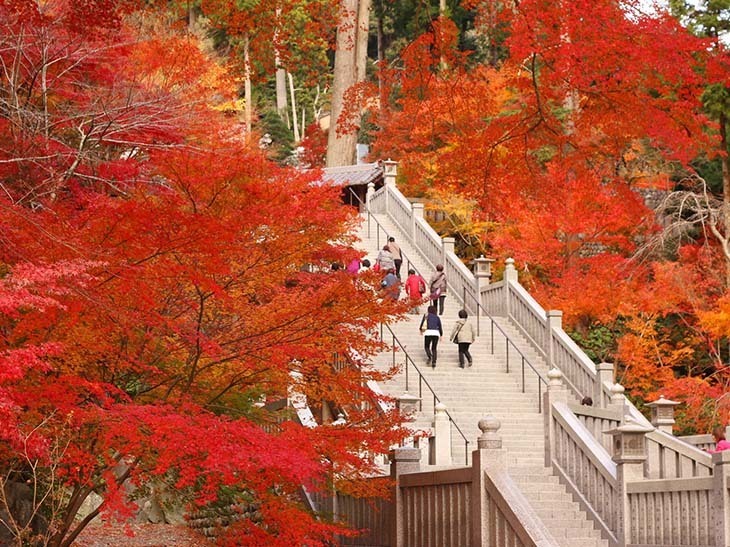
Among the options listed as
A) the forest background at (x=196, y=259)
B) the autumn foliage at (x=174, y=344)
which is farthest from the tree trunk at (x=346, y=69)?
the autumn foliage at (x=174, y=344)

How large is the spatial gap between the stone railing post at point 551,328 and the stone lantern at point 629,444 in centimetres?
961

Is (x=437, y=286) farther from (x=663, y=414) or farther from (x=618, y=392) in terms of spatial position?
(x=663, y=414)

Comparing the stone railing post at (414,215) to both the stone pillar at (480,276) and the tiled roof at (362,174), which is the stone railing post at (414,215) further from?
the stone pillar at (480,276)

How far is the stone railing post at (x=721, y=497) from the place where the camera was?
40.6 ft

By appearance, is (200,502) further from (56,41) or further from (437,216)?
(437,216)

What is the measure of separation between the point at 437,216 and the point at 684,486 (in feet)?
88.2

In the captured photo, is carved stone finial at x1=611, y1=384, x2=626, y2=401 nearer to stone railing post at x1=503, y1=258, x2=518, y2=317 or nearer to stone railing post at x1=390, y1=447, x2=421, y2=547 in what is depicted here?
stone railing post at x1=503, y1=258, x2=518, y2=317

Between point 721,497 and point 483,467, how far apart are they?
2.51 m

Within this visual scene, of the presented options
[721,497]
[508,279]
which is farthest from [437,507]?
[508,279]

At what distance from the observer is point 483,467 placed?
1305 centimetres

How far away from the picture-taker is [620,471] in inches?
574

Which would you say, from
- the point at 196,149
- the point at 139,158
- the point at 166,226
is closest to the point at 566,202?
the point at 139,158

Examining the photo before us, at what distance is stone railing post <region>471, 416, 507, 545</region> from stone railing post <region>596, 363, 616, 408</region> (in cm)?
951

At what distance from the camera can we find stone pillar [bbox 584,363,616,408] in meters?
22.2
